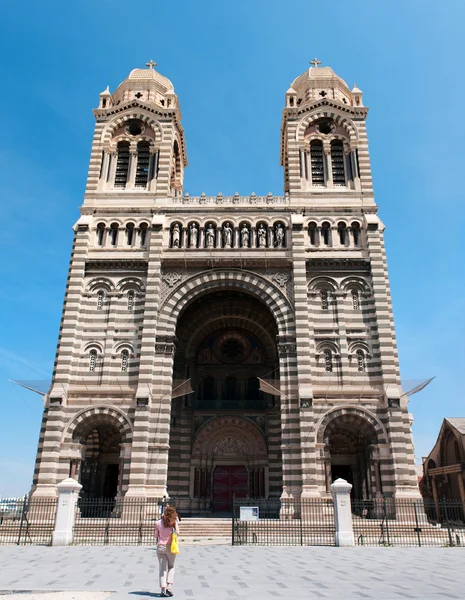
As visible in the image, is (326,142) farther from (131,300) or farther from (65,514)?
(65,514)

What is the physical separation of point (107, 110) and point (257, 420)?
23.5 m

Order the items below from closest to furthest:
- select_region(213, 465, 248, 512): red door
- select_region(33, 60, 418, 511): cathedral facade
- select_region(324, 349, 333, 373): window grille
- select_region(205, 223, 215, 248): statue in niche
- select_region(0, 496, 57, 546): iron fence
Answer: select_region(0, 496, 57, 546): iron fence → select_region(33, 60, 418, 511): cathedral facade → select_region(324, 349, 333, 373): window grille → select_region(213, 465, 248, 512): red door → select_region(205, 223, 215, 248): statue in niche

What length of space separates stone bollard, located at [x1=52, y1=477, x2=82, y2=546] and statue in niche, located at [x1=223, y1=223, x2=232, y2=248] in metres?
16.2

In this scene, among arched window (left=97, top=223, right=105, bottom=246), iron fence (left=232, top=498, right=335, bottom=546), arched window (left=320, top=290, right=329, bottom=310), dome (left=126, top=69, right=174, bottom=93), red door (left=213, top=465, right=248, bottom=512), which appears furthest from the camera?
dome (left=126, top=69, right=174, bottom=93)

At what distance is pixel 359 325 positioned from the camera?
27.8 metres

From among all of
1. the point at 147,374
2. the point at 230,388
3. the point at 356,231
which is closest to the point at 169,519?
the point at 147,374

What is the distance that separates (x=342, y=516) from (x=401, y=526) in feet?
18.2

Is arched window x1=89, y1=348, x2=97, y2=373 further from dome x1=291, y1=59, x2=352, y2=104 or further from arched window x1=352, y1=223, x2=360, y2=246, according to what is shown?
dome x1=291, y1=59, x2=352, y2=104

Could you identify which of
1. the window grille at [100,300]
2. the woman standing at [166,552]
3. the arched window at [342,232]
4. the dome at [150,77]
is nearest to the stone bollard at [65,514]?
the woman standing at [166,552]

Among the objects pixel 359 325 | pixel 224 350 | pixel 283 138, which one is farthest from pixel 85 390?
pixel 283 138

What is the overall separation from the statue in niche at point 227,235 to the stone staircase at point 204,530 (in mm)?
15481

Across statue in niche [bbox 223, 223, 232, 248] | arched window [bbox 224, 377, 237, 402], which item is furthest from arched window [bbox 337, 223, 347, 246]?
arched window [bbox 224, 377, 237, 402]

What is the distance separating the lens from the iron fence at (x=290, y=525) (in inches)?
750

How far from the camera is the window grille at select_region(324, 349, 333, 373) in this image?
2692 centimetres
